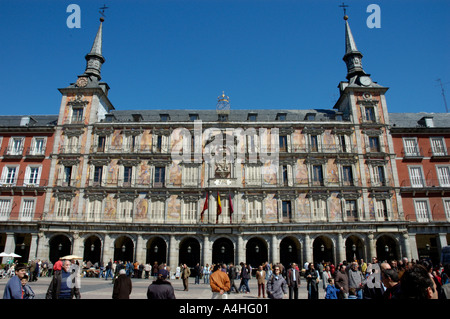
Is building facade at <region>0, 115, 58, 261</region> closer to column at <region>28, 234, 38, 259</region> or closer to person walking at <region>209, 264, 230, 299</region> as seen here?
column at <region>28, 234, 38, 259</region>

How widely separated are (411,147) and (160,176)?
1068 inches

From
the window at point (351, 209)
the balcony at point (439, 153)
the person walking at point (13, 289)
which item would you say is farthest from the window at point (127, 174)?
the balcony at point (439, 153)

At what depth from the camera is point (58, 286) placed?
24.7ft

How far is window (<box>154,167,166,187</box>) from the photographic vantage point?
32.0 meters

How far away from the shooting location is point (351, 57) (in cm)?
3862

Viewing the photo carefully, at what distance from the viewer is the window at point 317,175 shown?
31750 millimetres

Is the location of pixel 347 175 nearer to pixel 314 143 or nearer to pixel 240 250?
pixel 314 143

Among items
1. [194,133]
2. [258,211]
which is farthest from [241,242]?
[194,133]

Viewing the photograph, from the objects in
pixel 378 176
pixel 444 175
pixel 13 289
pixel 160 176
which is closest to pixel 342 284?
pixel 13 289

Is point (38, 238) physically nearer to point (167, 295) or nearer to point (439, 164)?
point (167, 295)

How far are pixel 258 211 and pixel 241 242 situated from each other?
355cm

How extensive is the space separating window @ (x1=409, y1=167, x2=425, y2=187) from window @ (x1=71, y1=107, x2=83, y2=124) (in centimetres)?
3611

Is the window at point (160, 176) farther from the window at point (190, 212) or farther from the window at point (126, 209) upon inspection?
the window at point (190, 212)

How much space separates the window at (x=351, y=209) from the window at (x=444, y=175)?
935 centimetres
